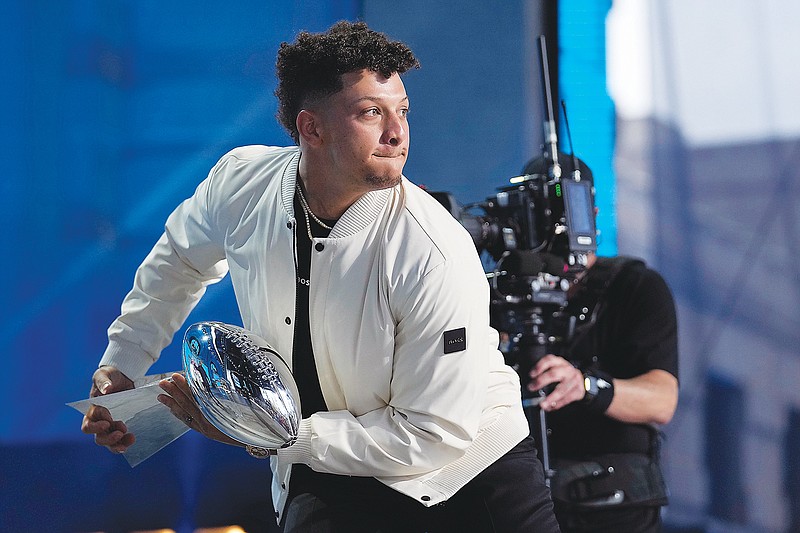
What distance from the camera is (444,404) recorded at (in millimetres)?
1516

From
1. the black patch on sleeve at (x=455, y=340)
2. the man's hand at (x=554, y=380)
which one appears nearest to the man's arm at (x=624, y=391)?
the man's hand at (x=554, y=380)

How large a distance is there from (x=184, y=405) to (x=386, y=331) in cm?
33

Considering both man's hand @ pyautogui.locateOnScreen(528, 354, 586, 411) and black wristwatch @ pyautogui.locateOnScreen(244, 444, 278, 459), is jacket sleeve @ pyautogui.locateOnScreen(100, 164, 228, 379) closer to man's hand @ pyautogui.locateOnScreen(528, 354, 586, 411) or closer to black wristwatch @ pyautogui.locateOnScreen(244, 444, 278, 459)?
black wristwatch @ pyautogui.locateOnScreen(244, 444, 278, 459)

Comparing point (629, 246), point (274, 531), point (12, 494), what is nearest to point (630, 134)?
point (629, 246)

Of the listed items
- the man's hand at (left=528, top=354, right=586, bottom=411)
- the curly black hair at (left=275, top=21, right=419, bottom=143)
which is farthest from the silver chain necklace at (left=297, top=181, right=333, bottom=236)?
the man's hand at (left=528, top=354, right=586, bottom=411)

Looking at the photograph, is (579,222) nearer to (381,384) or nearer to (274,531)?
(381,384)

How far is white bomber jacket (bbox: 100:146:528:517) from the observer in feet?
4.99

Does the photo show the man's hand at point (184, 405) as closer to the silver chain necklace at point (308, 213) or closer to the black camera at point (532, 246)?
the silver chain necklace at point (308, 213)

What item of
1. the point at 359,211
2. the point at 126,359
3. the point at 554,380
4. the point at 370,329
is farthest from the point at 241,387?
the point at 554,380

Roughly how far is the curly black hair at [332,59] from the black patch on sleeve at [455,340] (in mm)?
430

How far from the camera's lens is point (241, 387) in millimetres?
1338

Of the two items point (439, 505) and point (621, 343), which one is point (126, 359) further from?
point (621, 343)

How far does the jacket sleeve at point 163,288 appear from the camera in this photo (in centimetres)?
179

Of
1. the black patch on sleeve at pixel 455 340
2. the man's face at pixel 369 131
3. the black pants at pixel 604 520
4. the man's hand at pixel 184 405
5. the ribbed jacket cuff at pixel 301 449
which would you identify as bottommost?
the black pants at pixel 604 520
